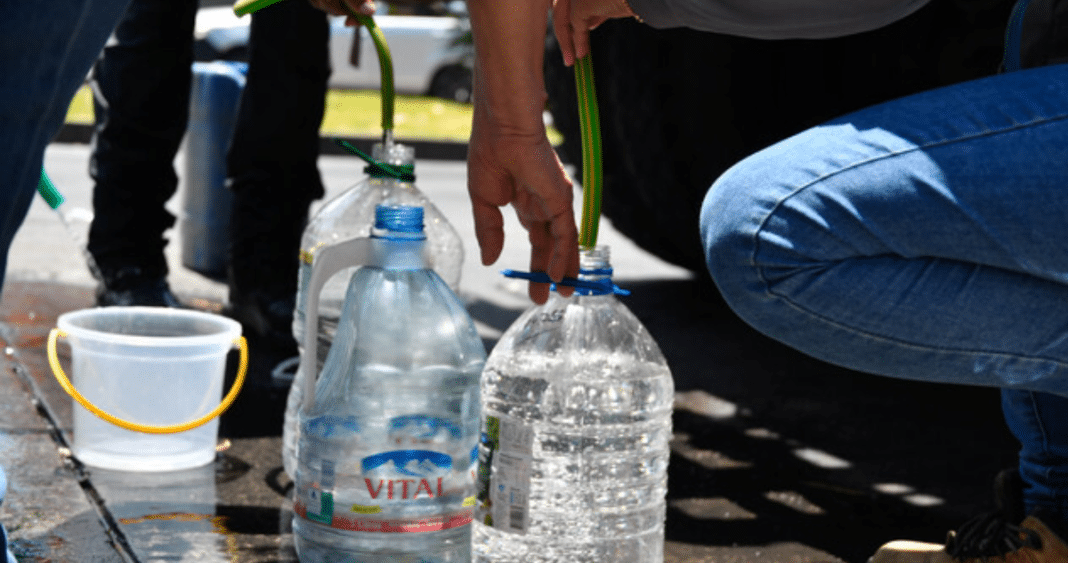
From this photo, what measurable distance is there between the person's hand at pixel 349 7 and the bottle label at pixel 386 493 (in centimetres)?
70

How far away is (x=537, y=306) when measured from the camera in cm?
199

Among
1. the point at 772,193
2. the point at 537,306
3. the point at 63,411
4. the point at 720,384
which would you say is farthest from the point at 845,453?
the point at 63,411

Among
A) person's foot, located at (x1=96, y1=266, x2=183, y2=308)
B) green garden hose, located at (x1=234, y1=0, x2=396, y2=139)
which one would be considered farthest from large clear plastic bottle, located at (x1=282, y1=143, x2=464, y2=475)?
person's foot, located at (x1=96, y1=266, x2=183, y2=308)

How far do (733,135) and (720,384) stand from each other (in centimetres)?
58

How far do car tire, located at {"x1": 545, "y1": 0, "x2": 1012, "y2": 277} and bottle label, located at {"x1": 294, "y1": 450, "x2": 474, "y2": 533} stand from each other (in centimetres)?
137

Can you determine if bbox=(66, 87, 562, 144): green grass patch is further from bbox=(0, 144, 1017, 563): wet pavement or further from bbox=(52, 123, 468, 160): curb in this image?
bbox=(0, 144, 1017, 563): wet pavement

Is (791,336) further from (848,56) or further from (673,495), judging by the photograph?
(848,56)

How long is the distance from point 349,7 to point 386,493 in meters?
0.79

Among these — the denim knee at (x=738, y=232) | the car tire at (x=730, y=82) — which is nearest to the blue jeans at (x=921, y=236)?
the denim knee at (x=738, y=232)

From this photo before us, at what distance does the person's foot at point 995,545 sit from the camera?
189 cm

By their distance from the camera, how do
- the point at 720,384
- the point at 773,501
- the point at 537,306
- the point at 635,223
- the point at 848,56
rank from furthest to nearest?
the point at 635,223 < the point at 720,384 < the point at 848,56 < the point at 773,501 < the point at 537,306

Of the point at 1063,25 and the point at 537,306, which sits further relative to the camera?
the point at 537,306

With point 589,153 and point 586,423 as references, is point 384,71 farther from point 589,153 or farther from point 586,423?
point 586,423

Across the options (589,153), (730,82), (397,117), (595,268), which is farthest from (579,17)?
(397,117)
